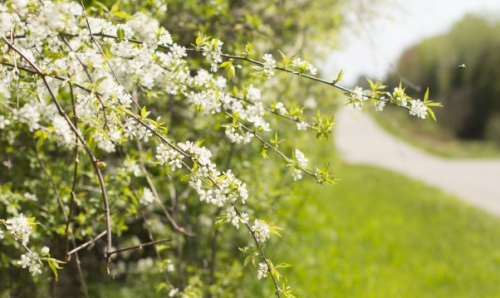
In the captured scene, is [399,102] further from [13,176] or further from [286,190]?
[13,176]

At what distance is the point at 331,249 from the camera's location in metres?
5.75

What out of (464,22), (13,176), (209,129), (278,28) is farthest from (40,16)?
(464,22)

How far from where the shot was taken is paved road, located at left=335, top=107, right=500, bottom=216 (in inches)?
429

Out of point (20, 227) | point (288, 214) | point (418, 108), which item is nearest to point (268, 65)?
point (418, 108)

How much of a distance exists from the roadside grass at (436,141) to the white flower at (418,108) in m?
15.3

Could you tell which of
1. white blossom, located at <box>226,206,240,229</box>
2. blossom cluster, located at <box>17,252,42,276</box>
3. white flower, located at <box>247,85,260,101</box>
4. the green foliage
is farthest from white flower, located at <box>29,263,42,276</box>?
the green foliage

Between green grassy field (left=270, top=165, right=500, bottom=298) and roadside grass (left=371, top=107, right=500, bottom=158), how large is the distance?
8575mm

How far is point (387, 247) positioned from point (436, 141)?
68.0 ft

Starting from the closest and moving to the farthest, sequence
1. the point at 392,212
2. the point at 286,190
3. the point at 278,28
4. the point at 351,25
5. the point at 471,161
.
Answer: the point at 286,190
the point at 278,28
the point at 351,25
the point at 392,212
the point at 471,161

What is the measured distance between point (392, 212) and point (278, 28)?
5.02 m

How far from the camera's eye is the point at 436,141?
994 inches

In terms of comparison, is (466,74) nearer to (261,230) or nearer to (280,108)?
(280,108)

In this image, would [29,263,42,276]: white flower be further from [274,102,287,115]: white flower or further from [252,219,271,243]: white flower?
[274,102,287,115]: white flower

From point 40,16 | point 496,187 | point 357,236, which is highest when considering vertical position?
point 40,16
